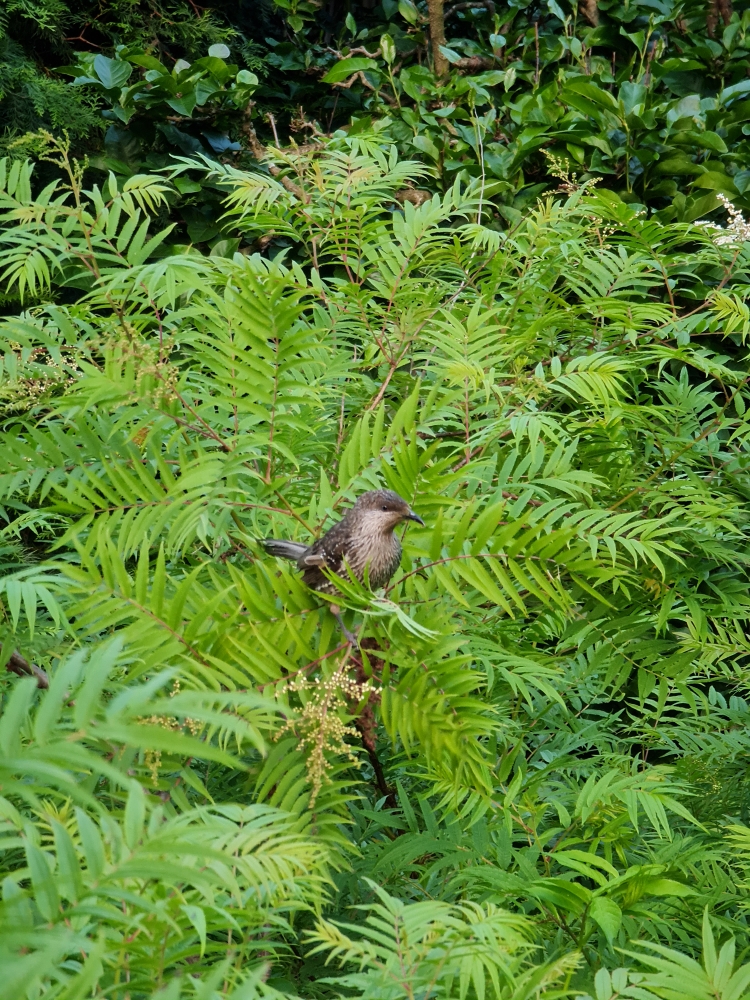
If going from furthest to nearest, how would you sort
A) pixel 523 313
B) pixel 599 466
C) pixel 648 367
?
pixel 648 367, pixel 523 313, pixel 599 466

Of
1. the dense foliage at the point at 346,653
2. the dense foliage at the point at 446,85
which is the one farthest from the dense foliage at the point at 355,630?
the dense foliage at the point at 446,85

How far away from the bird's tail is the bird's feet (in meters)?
0.18

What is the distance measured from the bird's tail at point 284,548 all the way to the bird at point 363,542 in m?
0.02

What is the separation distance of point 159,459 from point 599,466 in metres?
0.94

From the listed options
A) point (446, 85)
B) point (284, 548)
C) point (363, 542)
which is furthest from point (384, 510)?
point (446, 85)

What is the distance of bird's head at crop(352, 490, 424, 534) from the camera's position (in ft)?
4.86

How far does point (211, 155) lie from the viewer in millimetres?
4773

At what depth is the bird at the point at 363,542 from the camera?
58.0 inches

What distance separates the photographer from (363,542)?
1.48 metres

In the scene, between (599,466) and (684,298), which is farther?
(684,298)

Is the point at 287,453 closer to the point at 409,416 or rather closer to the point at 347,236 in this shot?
the point at 409,416

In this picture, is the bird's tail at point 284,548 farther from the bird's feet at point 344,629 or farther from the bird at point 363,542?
the bird's feet at point 344,629

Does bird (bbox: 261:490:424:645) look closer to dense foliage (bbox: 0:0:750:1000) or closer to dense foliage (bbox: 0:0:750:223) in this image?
dense foliage (bbox: 0:0:750:1000)

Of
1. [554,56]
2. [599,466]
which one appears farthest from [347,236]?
[554,56]
